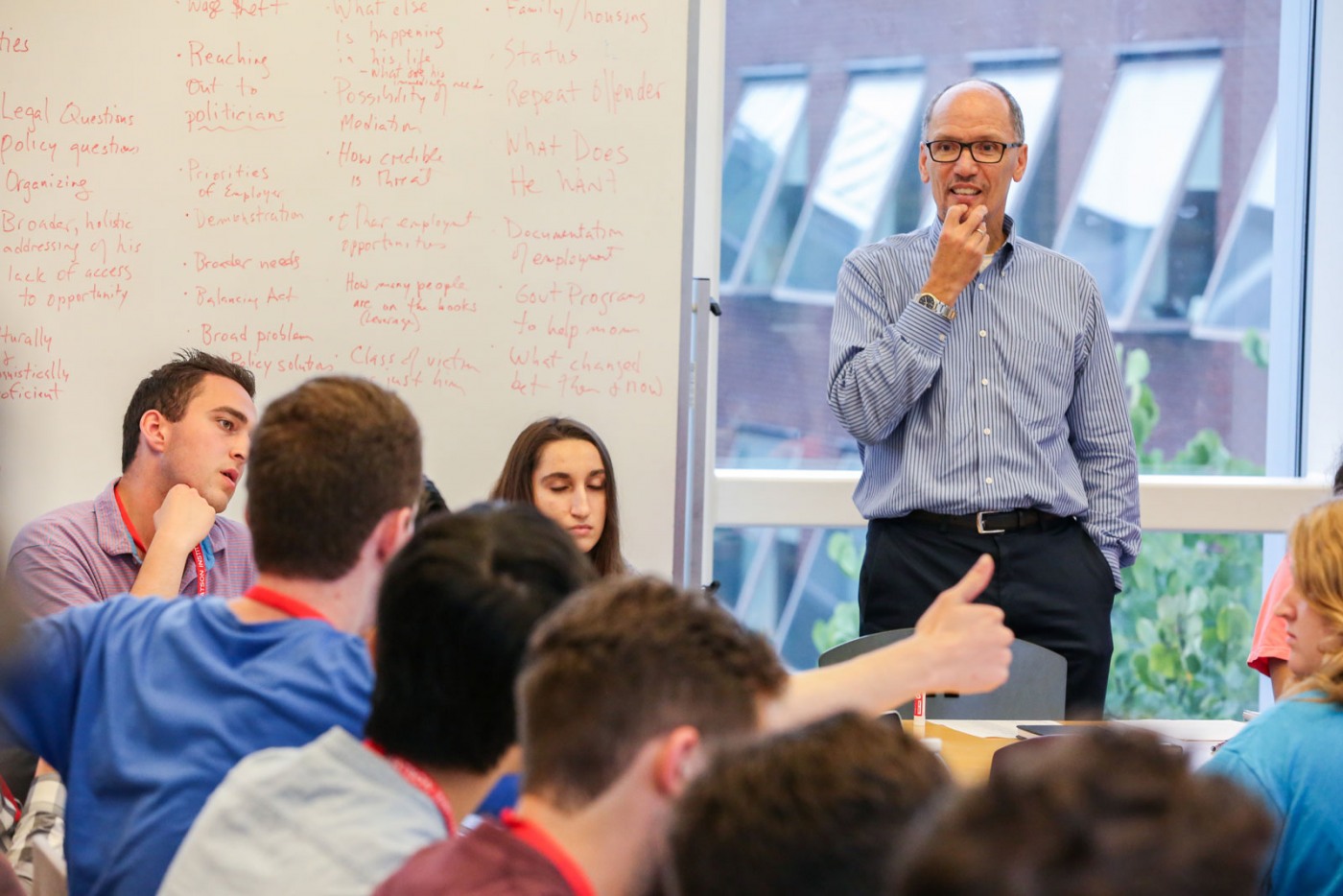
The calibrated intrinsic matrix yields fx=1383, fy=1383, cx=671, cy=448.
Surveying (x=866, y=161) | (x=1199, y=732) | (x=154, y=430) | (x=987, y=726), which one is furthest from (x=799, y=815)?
(x=866, y=161)

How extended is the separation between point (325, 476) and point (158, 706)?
0.29 meters

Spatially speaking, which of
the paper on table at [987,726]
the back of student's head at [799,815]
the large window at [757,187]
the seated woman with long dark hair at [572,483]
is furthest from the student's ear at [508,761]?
the large window at [757,187]

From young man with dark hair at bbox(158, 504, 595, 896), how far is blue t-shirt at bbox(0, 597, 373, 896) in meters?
0.16

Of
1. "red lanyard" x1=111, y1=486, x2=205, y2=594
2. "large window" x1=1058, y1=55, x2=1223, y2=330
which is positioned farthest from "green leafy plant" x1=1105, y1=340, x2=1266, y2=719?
"red lanyard" x1=111, y1=486, x2=205, y2=594

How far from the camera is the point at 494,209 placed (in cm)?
345

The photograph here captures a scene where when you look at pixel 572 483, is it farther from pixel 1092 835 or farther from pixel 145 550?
pixel 1092 835

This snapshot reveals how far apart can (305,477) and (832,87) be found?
3.30 m

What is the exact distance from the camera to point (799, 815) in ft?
2.56

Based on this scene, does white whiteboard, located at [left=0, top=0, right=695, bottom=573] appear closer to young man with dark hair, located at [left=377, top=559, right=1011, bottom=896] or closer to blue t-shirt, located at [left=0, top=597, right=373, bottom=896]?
blue t-shirt, located at [left=0, top=597, right=373, bottom=896]

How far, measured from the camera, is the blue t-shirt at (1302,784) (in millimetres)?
1704

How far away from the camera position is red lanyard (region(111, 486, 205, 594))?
2775 mm

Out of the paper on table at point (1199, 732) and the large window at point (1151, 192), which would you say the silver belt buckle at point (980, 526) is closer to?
the paper on table at point (1199, 732)

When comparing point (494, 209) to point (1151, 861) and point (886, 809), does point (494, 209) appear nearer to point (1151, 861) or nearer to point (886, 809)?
point (886, 809)

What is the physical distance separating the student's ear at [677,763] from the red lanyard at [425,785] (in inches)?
11.1
